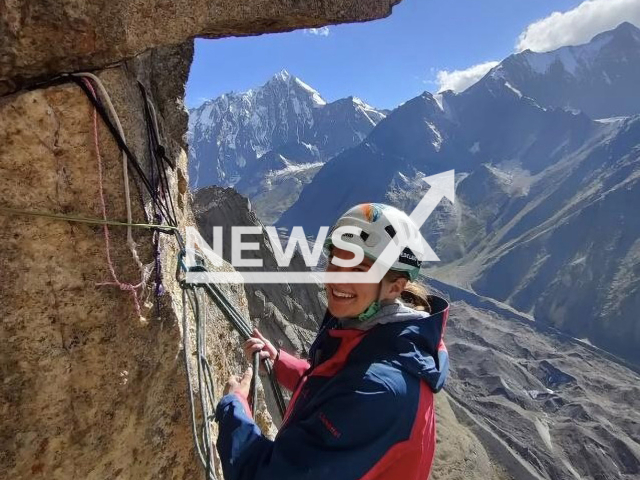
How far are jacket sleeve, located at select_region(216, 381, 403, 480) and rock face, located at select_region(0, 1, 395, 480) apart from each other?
7.67ft

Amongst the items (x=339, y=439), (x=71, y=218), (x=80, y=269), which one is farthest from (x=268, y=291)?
(x=339, y=439)

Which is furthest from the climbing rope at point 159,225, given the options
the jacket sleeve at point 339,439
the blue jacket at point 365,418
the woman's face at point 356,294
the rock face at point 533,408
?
the rock face at point 533,408

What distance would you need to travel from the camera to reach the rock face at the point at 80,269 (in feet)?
14.5

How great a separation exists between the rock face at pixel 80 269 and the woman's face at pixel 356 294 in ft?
6.81

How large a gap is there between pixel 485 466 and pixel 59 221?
71797 millimetres

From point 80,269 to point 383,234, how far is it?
2800 mm

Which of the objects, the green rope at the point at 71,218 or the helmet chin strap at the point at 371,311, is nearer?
the helmet chin strap at the point at 371,311

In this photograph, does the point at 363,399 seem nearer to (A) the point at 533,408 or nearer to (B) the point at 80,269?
(B) the point at 80,269

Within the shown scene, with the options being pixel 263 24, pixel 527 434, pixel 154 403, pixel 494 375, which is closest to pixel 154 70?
pixel 263 24

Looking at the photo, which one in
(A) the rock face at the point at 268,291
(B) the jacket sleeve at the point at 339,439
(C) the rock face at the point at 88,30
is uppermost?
(C) the rock face at the point at 88,30

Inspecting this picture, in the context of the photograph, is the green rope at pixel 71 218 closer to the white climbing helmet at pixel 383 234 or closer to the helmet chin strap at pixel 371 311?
the white climbing helmet at pixel 383 234

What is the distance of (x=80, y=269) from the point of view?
477 centimetres

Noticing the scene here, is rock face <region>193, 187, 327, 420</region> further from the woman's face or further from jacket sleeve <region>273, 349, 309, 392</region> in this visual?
the woman's face

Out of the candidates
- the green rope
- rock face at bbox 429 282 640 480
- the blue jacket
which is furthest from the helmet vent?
rock face at bbox 429 282 640 480
